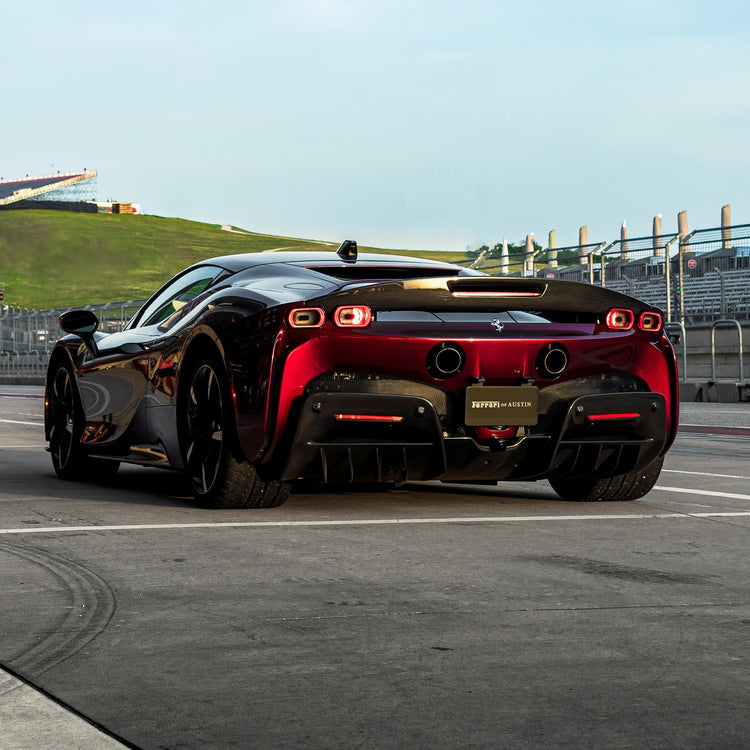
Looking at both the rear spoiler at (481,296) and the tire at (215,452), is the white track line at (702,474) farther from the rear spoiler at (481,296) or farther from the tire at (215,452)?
the tire at (215,452)

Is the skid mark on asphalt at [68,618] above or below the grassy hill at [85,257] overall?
below

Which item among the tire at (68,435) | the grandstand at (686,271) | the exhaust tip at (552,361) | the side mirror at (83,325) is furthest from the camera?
the grandstand at (686,271)

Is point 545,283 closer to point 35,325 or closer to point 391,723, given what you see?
point 391,723

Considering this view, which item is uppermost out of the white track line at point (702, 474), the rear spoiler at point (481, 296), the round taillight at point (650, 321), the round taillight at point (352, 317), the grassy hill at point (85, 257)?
the grassy hill at point (85, 257)

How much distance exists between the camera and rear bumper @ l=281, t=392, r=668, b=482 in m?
6.71

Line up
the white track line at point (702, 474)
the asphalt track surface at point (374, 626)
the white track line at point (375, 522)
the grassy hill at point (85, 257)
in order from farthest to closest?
the grassy hill at point (85, 257), the white track line at point (702, 474), the white track line at point (375, 522), the asphalt track surface at point (374, 626)

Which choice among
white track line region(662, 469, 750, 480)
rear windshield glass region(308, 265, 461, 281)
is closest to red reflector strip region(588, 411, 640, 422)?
rear windshield glass region(308, 265, 461, 281)

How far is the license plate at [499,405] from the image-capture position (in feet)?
22.5

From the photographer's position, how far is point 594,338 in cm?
718

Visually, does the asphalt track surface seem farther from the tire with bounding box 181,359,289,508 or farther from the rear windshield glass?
the rear windshield glass

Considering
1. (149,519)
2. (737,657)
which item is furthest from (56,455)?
(737,657)

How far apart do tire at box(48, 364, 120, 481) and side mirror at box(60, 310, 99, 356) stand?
0.32m

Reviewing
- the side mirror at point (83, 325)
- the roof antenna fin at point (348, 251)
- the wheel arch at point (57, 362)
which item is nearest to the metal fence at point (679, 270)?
the wheel arch at point (57, 362)

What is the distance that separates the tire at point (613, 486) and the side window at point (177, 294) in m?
2.22
